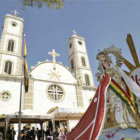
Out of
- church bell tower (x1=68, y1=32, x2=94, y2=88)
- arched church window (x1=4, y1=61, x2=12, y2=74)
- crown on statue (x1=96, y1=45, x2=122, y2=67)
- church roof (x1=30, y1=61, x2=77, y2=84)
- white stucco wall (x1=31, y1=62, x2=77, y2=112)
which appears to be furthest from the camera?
church bell tower (x1=68, y1=32, x2=94, y2=88)

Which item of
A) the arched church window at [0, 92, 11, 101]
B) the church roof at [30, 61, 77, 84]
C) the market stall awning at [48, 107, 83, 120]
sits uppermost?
the church roof at [30, 61, 77, 84]

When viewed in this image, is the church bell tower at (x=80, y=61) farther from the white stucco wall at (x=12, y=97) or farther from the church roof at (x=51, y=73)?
the white stucco wall at (x=12, y=97)

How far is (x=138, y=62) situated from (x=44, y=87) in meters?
13.8

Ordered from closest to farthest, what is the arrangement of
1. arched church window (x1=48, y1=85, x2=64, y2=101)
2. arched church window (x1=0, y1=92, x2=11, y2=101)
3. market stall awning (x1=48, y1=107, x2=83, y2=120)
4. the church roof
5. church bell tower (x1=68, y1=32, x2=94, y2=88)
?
market stall awning (x1=48, y1=107, x2=83, y2=120) → arched church window (x1=0, y1=92, x2=11, y2=101) → arched church window (x1=48, y1=85, x2=64, y2=101) → the church roof → church bell tower (x1=68, y1=32, x2=94, y2=88)

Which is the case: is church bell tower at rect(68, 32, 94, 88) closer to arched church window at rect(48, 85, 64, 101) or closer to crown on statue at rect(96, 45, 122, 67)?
arched church window at rect(48, 85, 64, 101)

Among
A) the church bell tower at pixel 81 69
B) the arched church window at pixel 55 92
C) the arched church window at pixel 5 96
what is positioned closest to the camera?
the arched church window at pixel 5 96

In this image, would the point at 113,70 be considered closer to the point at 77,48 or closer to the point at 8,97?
the point at 8,97

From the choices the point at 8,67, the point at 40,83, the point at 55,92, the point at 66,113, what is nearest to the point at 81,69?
the point at 55,92

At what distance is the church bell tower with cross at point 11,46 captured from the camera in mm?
19609

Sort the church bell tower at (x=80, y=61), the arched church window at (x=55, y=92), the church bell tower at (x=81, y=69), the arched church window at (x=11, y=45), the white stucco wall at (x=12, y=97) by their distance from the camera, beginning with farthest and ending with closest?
the church bell tower at (x=80, y=61) < the church bell tower at (x=81, y=69) < the arched church window at (x=11, y=45) < the arched church window at (x=55, y=92) < the white stucco wall at (x=12, y=97)

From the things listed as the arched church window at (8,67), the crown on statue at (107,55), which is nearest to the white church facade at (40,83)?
the arched church window at (8,67)

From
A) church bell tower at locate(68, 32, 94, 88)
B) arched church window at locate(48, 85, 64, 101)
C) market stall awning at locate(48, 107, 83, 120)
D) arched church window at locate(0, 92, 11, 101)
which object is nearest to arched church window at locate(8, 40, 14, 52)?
arched church window at locate(0, 92, 11, 101)

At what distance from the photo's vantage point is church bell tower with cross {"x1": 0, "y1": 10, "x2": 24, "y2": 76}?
1961cm

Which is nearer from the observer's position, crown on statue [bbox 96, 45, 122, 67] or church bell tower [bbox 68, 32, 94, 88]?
crown on statue [bbox 96, 45, 122, 67]
